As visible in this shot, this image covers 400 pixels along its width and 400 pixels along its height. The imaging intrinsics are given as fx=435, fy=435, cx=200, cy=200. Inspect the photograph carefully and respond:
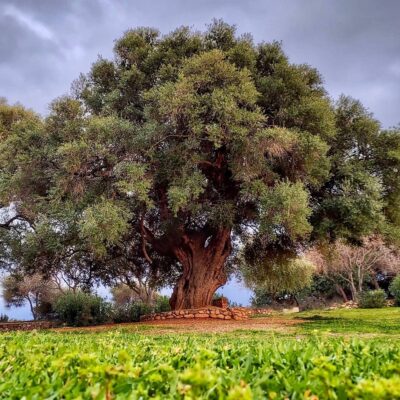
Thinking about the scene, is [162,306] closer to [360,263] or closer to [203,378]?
[360,263]

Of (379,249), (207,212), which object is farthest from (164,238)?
(379,249)

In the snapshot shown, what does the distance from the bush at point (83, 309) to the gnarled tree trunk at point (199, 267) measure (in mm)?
5067

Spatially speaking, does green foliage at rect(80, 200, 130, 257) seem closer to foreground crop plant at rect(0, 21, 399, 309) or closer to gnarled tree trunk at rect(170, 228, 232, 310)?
foreground crop plant at rect(0, 21, 399, 309)

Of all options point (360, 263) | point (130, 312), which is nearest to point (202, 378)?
point (130, 312)

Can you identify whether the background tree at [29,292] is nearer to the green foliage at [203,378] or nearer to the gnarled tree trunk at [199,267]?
the gnarled tree trunk at [199,267]

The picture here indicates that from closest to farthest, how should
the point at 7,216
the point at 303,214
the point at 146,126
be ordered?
the point at 303,214 < the point at 146,126 < the point at 7,216

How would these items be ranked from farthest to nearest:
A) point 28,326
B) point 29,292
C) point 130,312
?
1. point 29,292
2. point 130,312
3. point 28,326

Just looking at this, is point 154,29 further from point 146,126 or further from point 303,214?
point 303,214

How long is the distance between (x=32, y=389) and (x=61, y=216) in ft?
46.6

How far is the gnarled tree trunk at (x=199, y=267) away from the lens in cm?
1939

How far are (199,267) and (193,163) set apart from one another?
5600mm

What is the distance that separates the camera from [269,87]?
17.7m

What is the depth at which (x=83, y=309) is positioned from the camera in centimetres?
2222

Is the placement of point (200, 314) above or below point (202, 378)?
above
